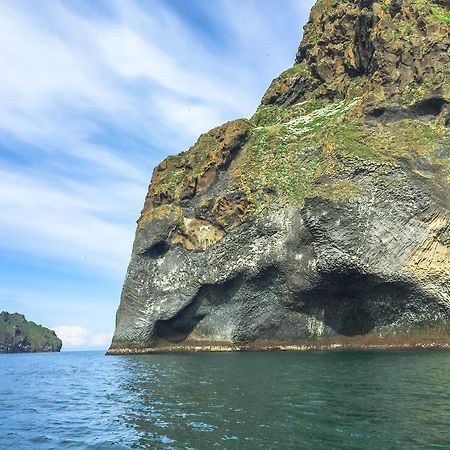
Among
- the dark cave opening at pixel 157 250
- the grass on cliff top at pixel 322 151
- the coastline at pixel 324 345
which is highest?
the grass on cliff top at pixel 322 151

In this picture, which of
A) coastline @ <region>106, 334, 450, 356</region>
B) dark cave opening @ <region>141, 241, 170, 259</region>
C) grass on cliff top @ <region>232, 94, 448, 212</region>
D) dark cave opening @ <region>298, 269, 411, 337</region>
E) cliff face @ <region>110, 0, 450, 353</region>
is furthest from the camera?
dark cave opening @ <region>141, 241, 170, 259</region>

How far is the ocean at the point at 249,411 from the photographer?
15.5 metres

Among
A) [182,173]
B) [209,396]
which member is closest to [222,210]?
[182,173]

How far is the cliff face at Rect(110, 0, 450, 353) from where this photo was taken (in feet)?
169

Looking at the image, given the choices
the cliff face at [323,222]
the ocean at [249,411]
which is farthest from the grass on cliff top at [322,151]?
the ocean at [249,411]

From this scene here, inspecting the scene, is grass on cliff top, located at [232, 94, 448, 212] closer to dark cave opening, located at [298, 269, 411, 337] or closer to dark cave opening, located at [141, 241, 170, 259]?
dark cave opening, located at [298, 269, 411, 337]

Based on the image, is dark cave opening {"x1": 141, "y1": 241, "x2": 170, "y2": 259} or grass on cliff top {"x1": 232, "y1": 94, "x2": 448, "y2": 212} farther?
dark cave opening {"x1": 141, "y1": 241, "x2": 170, "y2": 259}

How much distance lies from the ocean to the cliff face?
62.7ft

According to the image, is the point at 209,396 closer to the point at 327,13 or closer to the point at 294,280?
the point at 294,280

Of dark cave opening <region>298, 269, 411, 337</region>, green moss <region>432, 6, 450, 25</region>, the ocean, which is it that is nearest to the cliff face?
dark cave opening <region>298, 269, 411, 337</region>

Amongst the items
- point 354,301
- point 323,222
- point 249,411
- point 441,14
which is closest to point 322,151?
point 323,222

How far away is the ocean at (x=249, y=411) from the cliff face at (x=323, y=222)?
19123 mm

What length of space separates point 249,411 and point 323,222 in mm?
37461

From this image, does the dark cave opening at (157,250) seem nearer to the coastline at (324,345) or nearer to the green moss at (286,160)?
the coastline at (324,345)
